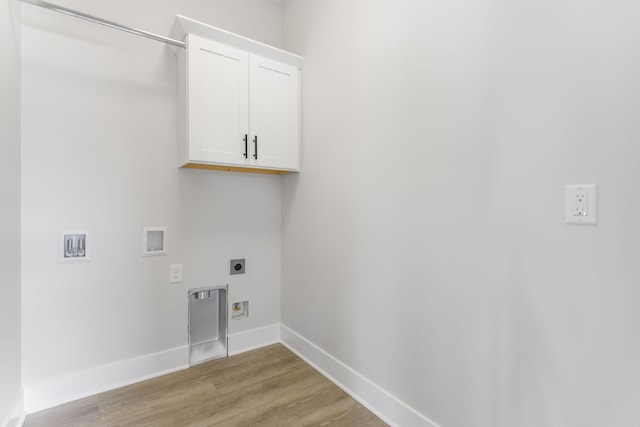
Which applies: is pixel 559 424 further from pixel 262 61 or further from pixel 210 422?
pixel 262 61

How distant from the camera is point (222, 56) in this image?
6.47ft

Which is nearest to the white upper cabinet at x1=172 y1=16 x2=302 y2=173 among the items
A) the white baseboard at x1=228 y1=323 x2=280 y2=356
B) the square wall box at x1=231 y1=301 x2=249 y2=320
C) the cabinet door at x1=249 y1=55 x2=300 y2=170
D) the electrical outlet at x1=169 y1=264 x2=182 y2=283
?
the cabinet door at x1=249 y1=55 x2=300 y2=170

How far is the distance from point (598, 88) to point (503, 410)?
121cm

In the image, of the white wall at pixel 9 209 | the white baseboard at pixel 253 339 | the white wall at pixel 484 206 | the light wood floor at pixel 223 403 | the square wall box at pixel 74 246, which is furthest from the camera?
the white baseboard at pixel 253 339

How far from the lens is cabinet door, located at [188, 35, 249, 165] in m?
1.88

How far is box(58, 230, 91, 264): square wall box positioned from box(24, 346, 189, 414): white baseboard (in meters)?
0.69

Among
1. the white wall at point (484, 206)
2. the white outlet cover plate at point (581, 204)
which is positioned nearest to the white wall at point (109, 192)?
the white wall at point (484, 206)

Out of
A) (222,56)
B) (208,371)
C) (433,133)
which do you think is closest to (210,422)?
(208,371)

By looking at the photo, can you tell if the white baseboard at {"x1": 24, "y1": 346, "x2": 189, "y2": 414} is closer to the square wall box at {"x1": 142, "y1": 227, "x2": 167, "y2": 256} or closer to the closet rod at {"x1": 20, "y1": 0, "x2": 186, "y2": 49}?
the square wall box at {"x1": 142, "y1": 227, "x2": 167, "y2": 256}

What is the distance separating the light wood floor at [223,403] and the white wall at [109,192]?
228 mm

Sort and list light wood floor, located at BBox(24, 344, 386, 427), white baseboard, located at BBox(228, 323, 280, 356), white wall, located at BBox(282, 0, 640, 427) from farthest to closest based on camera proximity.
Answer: white baseboard, located at BBox(228, 323, 280, 356), light wood floor, located at BBox(24, 344, 386, 427), white wall, located at BBox(282, 0, 640, 427)

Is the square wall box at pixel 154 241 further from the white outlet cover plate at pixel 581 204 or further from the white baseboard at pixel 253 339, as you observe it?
the white outlet cover plate at pixel 581 204

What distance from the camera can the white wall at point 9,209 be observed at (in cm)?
140

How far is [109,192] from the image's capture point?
1913mm
